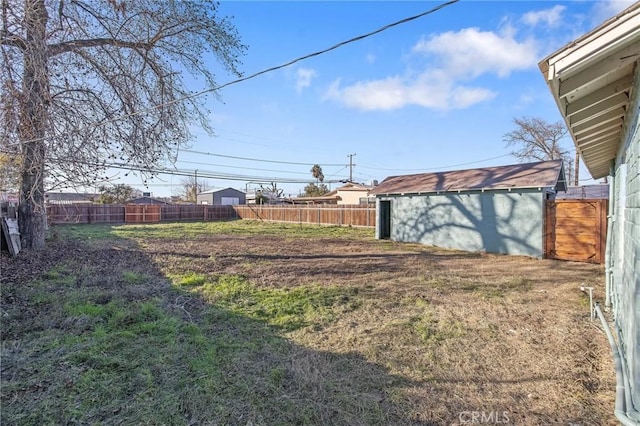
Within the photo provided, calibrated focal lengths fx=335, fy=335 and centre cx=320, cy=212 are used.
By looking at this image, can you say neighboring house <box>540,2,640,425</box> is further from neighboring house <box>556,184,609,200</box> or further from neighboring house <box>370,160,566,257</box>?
neighboring house <box>556,184,609,200</box>

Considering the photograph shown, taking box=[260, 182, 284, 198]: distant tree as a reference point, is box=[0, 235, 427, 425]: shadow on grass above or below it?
below

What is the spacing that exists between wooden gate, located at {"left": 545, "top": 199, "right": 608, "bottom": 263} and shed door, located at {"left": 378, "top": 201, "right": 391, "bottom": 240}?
20.2 ft

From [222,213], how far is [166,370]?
2760 cm

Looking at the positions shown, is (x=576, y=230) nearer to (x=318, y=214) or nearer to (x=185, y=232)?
(x=318, y=214)

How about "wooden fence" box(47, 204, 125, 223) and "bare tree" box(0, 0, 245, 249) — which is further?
"wooden fence" box(47, 204, 125, 223)

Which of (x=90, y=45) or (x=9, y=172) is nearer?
(x=9, y=172)

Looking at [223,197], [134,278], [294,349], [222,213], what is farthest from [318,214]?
[223,197]

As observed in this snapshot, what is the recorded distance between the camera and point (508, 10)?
4777 mm

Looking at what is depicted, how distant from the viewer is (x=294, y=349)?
3.43 metres

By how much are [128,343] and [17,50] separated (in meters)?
5.88

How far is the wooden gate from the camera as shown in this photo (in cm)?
854

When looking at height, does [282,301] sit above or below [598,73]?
below

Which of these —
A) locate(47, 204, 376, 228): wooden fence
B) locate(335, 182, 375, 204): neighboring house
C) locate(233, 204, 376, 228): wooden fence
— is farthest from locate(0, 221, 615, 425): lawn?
locate(335, 182, 375, 204): neighboring house

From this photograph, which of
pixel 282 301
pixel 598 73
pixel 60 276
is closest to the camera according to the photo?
pixel 598 73
